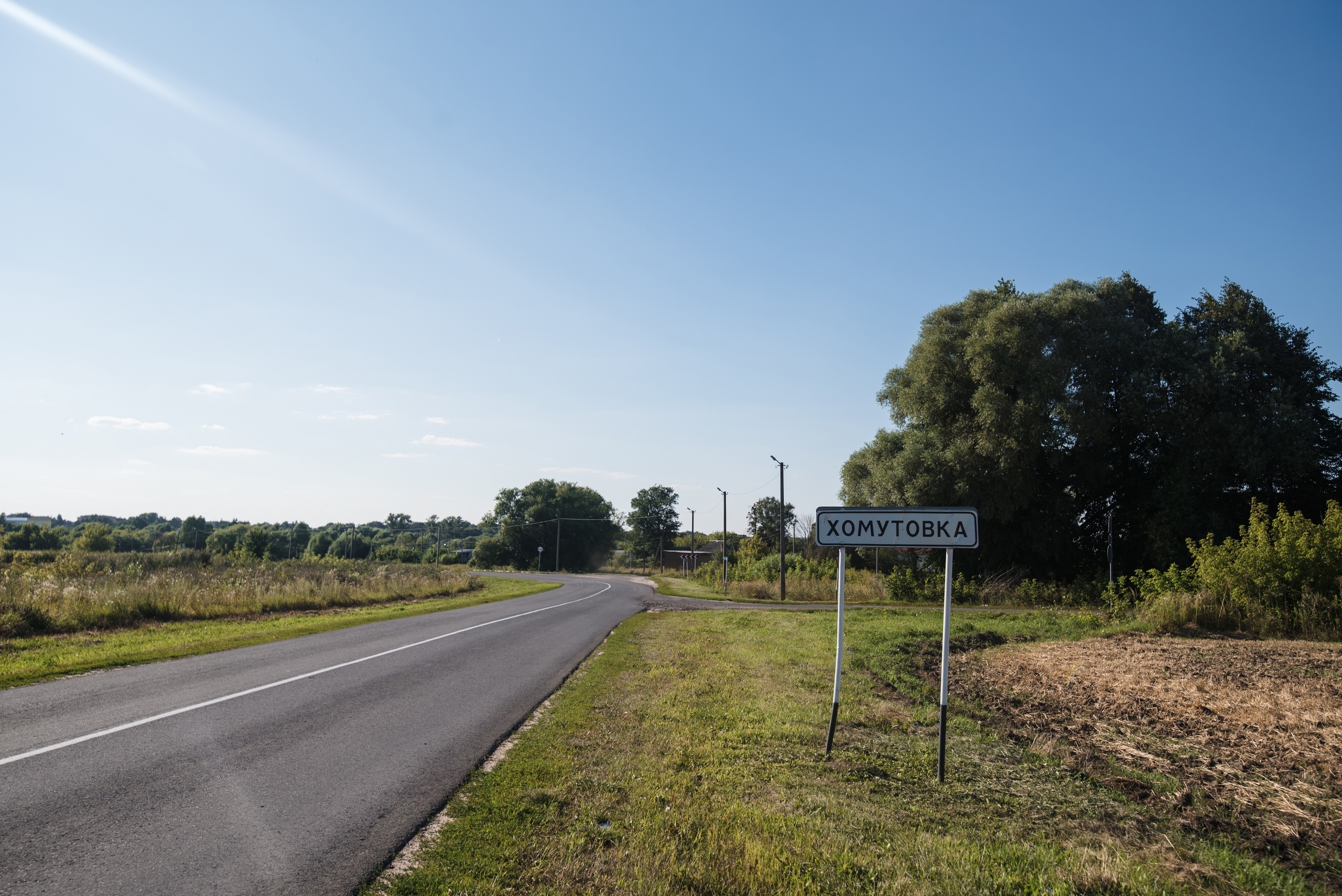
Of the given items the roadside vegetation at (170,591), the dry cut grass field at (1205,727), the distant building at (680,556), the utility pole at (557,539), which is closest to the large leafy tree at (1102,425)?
the dry cut grass field at (1205,727)

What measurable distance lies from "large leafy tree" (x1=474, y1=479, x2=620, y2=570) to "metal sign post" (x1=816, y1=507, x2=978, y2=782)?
9141 centimetres

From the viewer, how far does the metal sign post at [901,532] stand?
6.38m

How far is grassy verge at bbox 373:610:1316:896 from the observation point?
3992 millimetres

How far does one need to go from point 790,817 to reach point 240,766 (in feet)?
15.4

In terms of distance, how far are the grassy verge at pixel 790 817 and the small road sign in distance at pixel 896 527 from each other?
202cm

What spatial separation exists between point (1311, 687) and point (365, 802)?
10.7 meters

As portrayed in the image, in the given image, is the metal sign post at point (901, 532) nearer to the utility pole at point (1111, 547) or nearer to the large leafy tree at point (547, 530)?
the utility pole at point (1111, 547)

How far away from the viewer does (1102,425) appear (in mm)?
28516

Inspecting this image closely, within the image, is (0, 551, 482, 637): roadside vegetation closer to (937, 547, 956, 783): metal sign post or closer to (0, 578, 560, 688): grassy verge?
Result: (0, 578, 560, 688): grassy verge

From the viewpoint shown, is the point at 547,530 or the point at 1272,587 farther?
the point at 547,530

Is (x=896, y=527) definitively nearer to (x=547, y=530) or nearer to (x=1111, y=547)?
(x=1111, y=547)

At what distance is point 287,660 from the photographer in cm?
1195

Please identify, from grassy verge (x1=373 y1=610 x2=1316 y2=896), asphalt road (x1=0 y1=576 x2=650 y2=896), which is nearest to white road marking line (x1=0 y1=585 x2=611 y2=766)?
asphalt road (x1=0 y1=576 x2=650 y2=896)

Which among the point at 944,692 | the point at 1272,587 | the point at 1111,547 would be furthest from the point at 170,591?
the point at 1111,547
